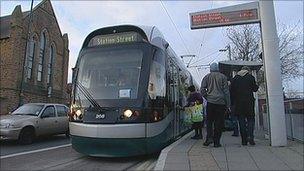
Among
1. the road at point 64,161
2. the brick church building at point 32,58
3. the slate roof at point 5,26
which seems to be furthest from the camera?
the slate roof at point 5,26

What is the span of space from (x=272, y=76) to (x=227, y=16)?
2.21 meters

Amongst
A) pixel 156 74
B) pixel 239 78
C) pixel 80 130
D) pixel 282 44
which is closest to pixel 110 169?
pixel 80 130

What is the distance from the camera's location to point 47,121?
14.2m

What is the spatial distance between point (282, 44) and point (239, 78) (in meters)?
28.1

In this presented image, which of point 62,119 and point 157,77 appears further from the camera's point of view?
point 62,119

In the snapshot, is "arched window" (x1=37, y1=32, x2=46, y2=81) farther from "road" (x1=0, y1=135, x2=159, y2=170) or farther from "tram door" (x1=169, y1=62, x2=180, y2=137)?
"tram door" (x1=169, y1=62, x2=180, y2=137)

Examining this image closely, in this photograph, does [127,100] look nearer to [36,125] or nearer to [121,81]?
[121,81]

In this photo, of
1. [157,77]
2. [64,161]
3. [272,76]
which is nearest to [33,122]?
[64,161]

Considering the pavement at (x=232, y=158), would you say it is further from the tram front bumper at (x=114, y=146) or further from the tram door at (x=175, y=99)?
the tram door at (x=175, y=99)

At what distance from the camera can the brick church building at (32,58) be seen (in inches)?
1137

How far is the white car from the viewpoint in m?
12.3

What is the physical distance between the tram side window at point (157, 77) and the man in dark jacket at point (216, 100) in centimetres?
108

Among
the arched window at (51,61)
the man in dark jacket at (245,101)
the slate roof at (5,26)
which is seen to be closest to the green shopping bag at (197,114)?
the man in dark jacket at (245,101)

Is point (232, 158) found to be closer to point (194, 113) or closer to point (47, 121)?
point (194, 113)
